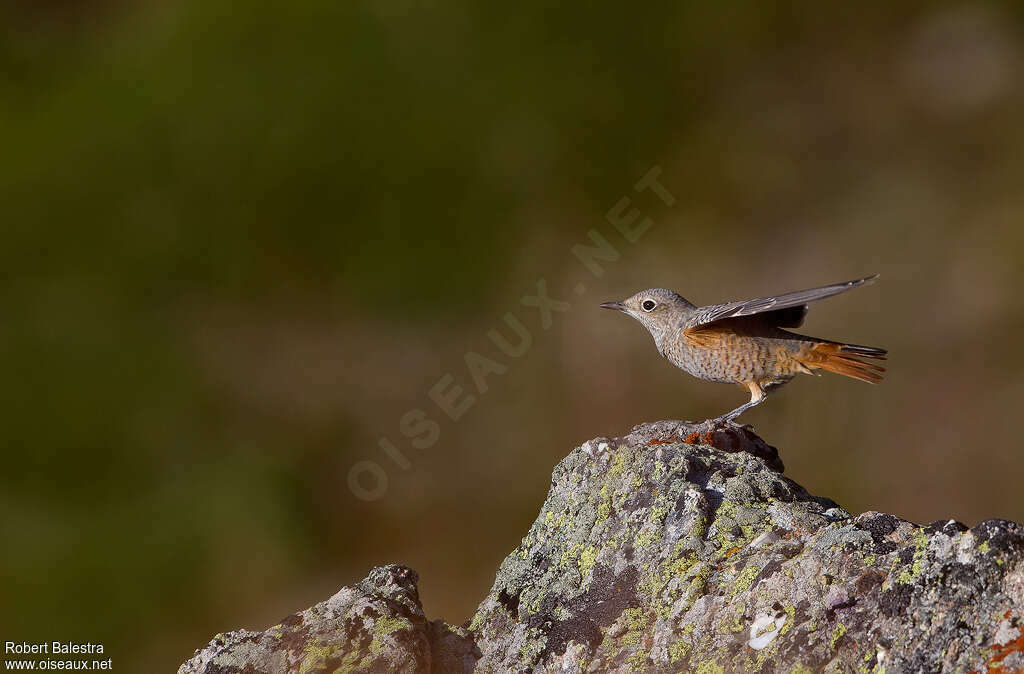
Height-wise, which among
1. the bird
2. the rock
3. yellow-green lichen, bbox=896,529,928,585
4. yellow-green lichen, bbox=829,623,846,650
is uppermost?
the bird

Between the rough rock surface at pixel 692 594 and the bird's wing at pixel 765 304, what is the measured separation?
1127mm

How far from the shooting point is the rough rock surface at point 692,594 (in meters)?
2.68

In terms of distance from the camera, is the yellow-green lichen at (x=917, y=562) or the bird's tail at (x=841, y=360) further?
the bird's tail at (x=841, y=360)

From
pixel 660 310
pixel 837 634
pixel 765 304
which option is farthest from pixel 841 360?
pixel 837 634

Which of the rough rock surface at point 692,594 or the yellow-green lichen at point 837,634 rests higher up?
the rough rock surface at point 692,594

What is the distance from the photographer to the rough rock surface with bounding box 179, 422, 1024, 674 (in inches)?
105

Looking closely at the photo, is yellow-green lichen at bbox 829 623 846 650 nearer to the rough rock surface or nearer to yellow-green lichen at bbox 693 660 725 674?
the rough rock surface

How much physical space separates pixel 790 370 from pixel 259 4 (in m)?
12.6

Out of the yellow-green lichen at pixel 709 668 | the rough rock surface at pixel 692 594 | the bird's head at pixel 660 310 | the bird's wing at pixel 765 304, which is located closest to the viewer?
the rough rock surface at pixel 692 594

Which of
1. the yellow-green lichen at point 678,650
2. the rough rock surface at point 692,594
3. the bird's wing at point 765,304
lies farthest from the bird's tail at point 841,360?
the yellow-green lichen at point 678,650

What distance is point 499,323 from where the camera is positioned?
44.2 ft

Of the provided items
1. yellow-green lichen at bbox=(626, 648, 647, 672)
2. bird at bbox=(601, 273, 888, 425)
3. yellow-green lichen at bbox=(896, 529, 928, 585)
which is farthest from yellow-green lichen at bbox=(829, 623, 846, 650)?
bird at bbox=(601, 273, 888, 425)

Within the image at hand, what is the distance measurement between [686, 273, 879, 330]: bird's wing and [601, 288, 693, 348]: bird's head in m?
0.16

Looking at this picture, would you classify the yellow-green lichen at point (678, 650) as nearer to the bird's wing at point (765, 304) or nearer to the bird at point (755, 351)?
the bird's wing at point (765, 304)
